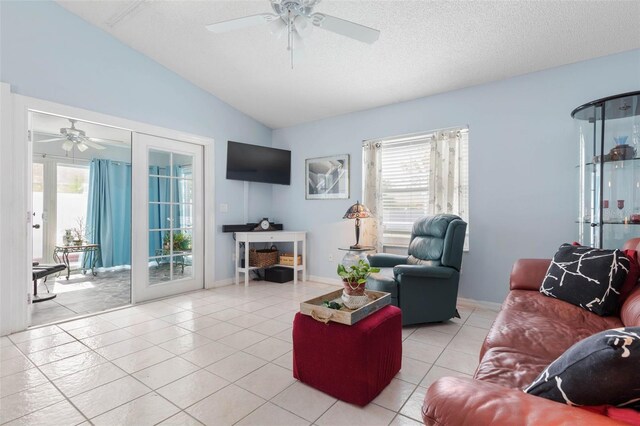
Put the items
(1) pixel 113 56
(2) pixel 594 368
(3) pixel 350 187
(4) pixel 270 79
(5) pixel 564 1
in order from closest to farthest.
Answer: (2) pixel 594 368 → (5) pixel 564 1 → (1) pixel 113 56 → (4) pixel 270 79 → (3) pixel 350 187

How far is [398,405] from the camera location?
5.55 ft

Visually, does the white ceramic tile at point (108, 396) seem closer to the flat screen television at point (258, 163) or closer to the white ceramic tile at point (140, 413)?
the white ceramic tile at point (140, 413)

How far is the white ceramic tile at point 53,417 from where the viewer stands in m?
1.57

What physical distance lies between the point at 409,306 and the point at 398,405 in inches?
46.0

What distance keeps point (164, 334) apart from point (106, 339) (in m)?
0.45

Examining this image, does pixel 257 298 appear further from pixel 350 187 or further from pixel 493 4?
pixel 493 4

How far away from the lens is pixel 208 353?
2330 millimetres

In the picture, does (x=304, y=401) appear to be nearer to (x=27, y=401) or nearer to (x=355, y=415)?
(x=355, y=415)

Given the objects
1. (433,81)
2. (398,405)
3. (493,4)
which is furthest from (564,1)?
(398,405)

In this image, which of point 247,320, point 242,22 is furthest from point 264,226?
point 242,22

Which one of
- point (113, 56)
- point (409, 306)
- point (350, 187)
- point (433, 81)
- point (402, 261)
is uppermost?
point (113, 56)

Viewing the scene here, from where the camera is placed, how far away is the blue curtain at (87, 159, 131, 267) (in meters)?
5.57

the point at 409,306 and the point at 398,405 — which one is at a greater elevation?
the point at 409,306

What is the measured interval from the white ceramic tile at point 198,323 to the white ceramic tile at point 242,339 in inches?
15.1
